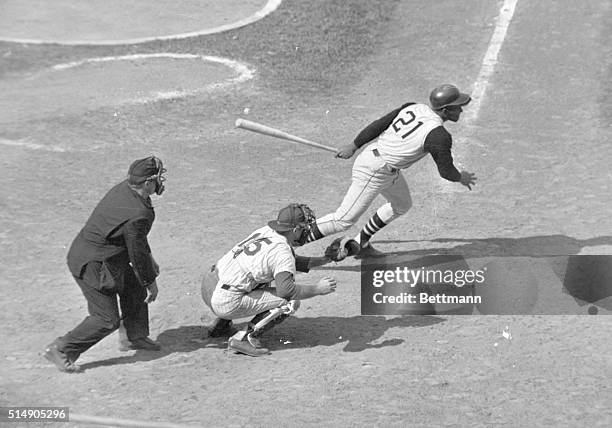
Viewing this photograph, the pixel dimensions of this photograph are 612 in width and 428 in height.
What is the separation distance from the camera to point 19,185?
12.8 metres

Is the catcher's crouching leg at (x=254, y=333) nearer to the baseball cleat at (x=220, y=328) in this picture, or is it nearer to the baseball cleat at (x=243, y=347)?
the baseball cleat at (x=243, y=347)

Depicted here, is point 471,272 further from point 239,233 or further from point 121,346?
point 121,346

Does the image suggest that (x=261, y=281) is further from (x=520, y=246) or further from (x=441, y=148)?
(x=520, y=246)

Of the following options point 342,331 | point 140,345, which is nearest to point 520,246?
point 342,331

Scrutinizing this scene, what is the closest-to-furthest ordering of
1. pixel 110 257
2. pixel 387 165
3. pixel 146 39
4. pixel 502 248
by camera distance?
1. pixel 110 257
2. pixel 387 165
3. pixel 502 248
4. pixel 146 39

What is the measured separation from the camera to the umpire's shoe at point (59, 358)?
8.66m

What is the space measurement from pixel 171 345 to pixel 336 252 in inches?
71.4

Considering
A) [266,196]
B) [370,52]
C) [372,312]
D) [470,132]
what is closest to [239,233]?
[266,196]

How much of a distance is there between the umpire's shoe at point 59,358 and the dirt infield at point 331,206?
142 mm

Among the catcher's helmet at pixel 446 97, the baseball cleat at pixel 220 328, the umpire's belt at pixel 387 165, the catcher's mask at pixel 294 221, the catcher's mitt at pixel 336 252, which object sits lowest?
the baseball cleat at pixel 220 328

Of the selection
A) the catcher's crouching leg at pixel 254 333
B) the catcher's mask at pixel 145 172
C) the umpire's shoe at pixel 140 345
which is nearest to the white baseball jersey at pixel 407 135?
the catcher's crouching leg at pixel 254 333

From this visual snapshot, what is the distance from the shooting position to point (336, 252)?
9961 mm

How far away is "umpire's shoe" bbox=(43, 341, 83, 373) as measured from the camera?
8656 millimetres

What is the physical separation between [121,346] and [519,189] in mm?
5484
